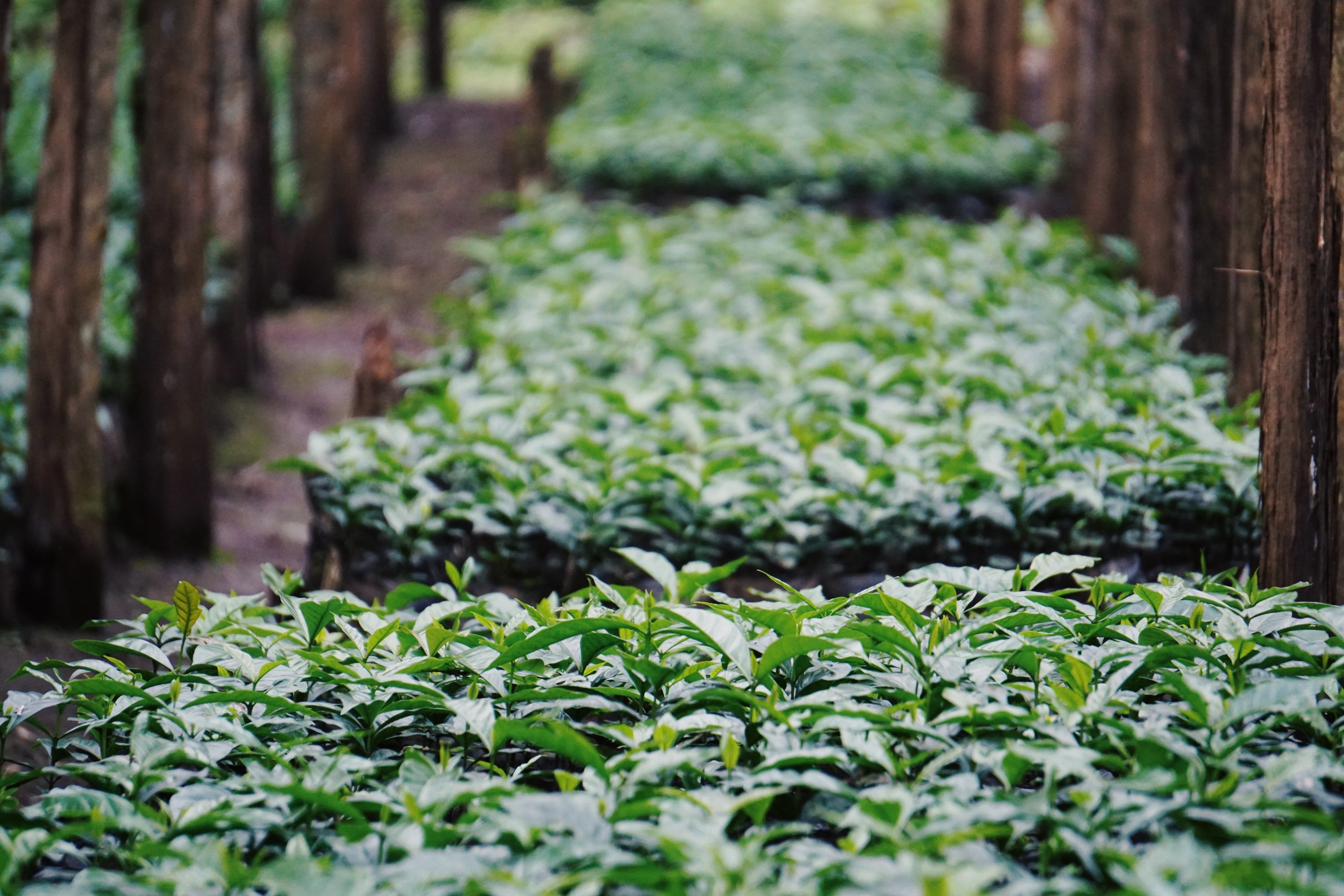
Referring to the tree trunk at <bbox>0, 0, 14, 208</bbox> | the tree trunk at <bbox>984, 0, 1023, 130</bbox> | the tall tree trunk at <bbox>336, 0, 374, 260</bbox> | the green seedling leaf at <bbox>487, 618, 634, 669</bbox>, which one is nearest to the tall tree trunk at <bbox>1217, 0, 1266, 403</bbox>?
the green seedling leaf at <bbox>487, 618, 634, 669</bbox>

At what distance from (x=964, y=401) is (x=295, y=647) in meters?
2.34

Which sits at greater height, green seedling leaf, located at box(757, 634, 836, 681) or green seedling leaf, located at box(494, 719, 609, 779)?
green seedling leaf, located at box(757, 634, 836, 681)

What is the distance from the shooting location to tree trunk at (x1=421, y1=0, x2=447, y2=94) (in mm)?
15477

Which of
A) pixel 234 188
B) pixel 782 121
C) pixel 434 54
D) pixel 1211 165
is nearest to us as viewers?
pixel 1211 165

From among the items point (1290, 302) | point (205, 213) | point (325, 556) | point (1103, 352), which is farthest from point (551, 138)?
point (1290, 302)

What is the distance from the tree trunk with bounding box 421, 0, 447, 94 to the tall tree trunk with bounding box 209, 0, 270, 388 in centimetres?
867

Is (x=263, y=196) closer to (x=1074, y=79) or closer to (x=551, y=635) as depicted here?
(x=1074, y=79)

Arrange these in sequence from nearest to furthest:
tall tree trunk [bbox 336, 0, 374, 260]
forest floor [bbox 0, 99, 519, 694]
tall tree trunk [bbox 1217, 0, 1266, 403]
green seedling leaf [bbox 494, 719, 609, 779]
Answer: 1. green seedling leaf [bbox 494, 719, 609, 779]
2. tall tree trunk [bbox 1217, 0, 1266, 403]
3. forest floor [bbox 0, 99, 519, 694]
4. tall tree trunk [bbox 336, 0, 374, 260]

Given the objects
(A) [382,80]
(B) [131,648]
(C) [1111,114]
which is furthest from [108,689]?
(A) [382,80]

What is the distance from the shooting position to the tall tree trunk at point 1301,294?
2443mm

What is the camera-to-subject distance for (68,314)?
428cm

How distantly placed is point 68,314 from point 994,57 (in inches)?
308

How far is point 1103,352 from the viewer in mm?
4336

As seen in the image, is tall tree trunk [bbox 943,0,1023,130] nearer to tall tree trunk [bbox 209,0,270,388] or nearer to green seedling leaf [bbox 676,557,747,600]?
tall tree trunk [bbox 209,0,270,388]
